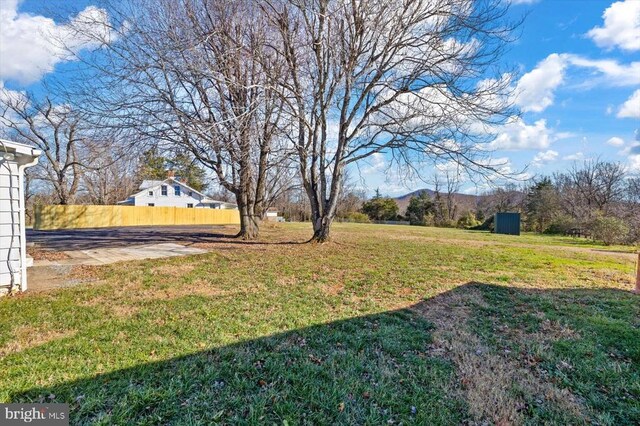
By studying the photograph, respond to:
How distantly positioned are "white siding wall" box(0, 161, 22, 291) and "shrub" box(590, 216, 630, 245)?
885 inches

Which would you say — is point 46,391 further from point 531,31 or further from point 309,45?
point 531,31

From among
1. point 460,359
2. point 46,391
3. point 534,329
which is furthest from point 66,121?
point 534,329

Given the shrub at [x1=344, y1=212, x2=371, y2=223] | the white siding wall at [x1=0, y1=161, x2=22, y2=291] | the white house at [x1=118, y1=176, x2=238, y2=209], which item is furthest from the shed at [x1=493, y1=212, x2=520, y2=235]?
the white house at [x1=118, y1=176, x2=238, y2=209]

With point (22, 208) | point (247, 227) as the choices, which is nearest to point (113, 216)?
point (247, 227)

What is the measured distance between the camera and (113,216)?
22.9 meters

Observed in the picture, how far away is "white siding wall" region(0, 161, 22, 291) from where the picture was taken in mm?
4227

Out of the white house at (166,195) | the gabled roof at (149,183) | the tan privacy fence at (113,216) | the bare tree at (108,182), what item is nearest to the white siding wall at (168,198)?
the white house at (166,195)

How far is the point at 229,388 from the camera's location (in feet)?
7.57

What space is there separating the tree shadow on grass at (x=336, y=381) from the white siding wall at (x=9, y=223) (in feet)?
10.9

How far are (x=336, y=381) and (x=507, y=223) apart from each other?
89.1 ft

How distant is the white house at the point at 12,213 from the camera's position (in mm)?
4219

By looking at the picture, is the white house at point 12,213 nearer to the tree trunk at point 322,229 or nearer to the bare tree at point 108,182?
the bare tree at point 108,182

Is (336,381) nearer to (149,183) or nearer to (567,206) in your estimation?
(567,206)

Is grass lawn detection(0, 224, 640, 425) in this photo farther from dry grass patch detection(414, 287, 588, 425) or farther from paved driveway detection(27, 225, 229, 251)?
paved driveway detection(27, 225, 229, 251)
